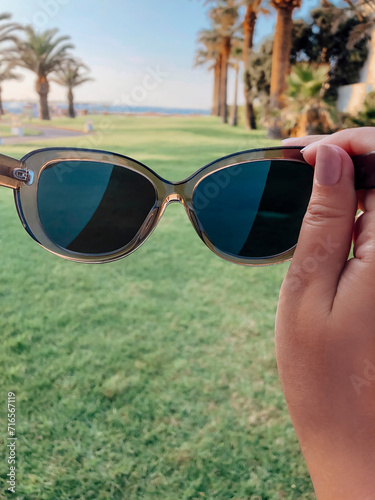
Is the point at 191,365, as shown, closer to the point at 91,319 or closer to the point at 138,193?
the point at 91,319

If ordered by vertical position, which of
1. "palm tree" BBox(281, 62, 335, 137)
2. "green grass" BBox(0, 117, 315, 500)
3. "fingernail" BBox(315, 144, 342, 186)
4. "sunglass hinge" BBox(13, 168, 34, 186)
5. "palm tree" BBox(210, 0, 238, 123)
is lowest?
"green grass" BBox(0, 117, 315, 500)

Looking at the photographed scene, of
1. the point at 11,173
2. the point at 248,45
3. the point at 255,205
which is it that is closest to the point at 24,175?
the point at 11,173

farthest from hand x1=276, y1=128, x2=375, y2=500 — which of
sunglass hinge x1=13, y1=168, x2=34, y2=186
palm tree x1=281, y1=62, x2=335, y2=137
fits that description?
palm tree x1=281, y1=62, x2=335, y2=137

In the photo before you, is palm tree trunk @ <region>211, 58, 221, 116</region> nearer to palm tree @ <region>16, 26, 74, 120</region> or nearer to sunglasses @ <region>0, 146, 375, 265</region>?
palm tree @ <region>16, 26, 74, 120</region>

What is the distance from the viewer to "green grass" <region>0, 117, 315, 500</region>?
1.18 metres

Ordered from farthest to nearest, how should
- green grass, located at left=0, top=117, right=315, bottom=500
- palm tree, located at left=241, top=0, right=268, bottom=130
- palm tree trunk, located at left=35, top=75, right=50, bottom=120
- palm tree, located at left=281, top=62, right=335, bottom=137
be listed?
palm tree trunk, located at left=35, top=75, right=50, bottom=120, palm tree, located at left=241, top=0, right=268, bottom=130, palm tree, located at left=281, top=62, right=335, bottom=137, green grass, located at left=0, top=117, right=315, bottom=500

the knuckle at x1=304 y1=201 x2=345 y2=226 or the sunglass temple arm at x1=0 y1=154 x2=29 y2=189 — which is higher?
the sunglass temple arm at x1=0 y1=154 x2=29 y2=189

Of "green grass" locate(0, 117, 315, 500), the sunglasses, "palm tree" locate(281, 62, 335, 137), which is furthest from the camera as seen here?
"palm tree" locate(281, 62, 335, 137)

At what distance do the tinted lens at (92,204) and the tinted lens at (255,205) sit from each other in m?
0.14

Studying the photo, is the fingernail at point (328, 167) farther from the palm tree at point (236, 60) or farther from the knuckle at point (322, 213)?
the palm tree at point (236, 60)

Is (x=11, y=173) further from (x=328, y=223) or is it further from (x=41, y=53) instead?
(x=41, y=53)

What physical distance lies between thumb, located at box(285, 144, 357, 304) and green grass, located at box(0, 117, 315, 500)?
848 mm

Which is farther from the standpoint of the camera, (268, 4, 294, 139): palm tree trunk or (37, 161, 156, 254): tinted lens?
(268, 4, 294, 139): palm tree trunk

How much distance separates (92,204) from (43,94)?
66.2 ft
